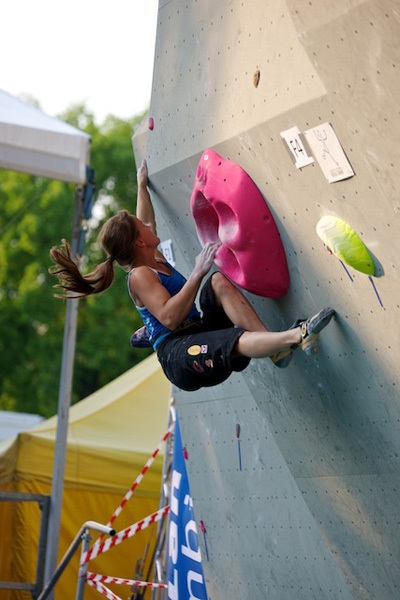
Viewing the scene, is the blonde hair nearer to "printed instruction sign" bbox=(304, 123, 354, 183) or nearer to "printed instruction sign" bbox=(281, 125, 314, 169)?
"printed instruction sign" bbox=(281, 125, 314, 169)

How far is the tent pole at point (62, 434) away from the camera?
23.6 feet

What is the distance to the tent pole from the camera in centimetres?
720

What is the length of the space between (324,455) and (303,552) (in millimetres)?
695

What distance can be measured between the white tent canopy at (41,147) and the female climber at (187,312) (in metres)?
2.91

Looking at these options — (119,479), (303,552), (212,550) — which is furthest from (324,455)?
(119,479)

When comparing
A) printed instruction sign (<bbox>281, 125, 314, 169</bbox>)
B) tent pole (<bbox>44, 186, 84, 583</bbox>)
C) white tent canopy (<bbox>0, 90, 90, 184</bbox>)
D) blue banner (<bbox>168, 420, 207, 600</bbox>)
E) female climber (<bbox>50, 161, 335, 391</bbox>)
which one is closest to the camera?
printed instruction sign (<bbox>281, 125, 314, 169</bbox>)

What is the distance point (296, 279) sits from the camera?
3.84m

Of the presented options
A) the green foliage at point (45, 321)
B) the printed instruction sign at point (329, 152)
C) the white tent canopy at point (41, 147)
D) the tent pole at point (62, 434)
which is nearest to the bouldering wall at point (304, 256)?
the printed instruction sign at point (329, 152)

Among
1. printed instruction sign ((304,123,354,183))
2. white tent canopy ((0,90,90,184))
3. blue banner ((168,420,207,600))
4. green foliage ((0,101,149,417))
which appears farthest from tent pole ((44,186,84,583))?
green foliage ((0,101,149,417))

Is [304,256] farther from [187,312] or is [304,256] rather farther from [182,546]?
[182,546]

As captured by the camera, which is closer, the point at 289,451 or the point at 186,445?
the point at 289,451

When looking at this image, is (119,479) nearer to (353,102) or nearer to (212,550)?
(212,550)

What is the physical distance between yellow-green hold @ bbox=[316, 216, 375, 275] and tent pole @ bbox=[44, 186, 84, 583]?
4044 millimetres

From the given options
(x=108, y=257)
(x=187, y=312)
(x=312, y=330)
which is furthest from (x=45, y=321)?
(x=312, y=330)
